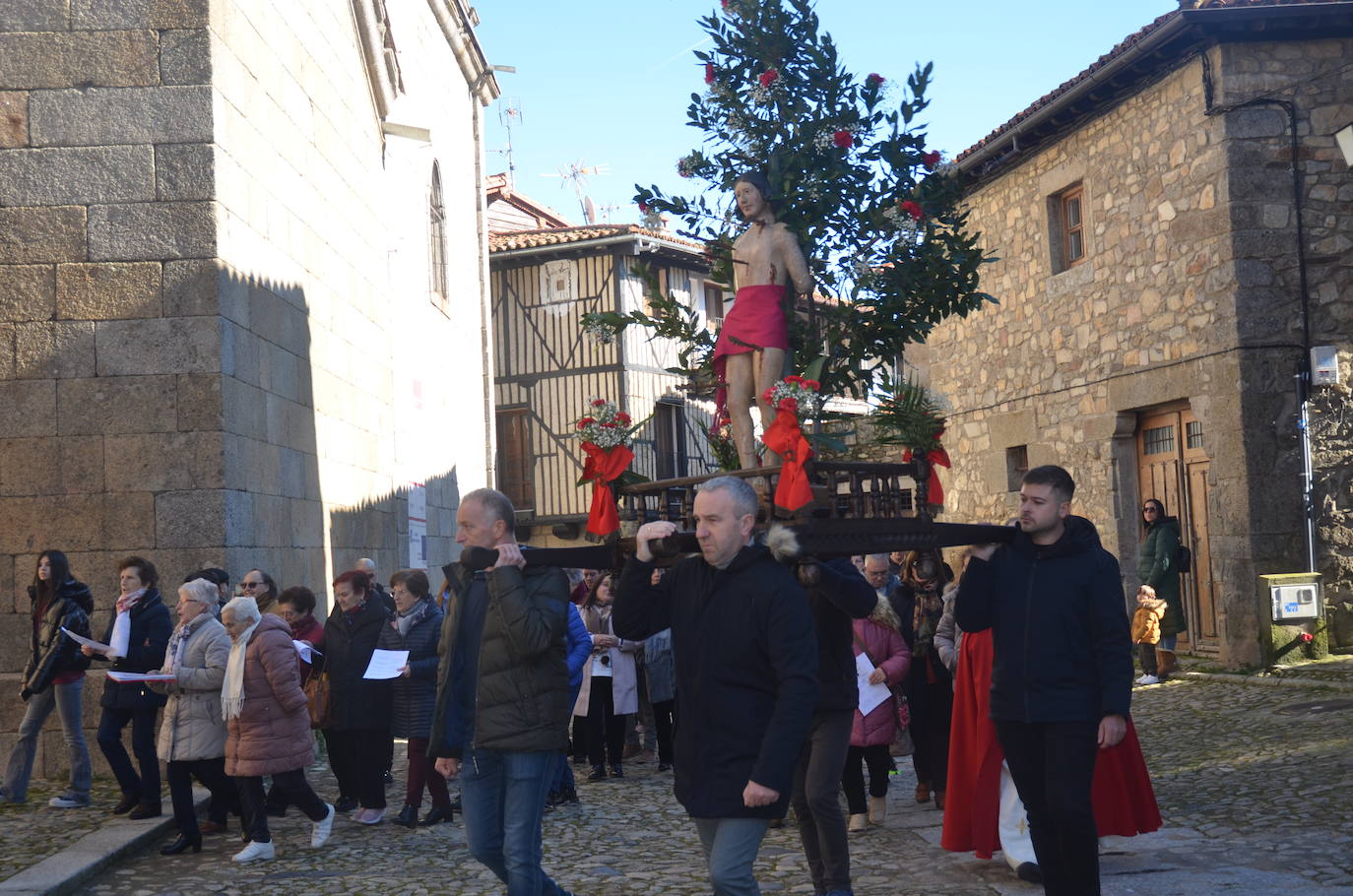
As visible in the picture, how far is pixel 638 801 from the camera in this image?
29.4ft

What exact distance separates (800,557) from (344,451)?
8.99 m

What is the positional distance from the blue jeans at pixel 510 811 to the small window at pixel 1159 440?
11242 millimetres

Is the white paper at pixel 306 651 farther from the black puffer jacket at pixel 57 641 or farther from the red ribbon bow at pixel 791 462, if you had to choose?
the red ribbon bow at pixel 791 462

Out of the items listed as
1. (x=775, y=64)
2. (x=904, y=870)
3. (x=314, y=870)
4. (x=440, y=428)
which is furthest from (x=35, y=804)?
(x=440, y=428)

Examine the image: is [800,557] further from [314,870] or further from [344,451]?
[344,451]

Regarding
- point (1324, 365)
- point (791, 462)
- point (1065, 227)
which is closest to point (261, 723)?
point (791, 462)

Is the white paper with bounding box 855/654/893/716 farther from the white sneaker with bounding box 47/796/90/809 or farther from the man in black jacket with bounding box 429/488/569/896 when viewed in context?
the white sneaker with bounding box 47/796/90/809

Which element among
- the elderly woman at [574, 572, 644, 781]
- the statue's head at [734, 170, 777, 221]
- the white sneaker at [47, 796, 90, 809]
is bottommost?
the white sneaker at [47, 796, 90, 809]

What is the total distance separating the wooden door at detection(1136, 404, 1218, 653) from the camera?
46.6ft

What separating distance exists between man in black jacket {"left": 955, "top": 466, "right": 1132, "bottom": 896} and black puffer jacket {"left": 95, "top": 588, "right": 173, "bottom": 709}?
5035 mm

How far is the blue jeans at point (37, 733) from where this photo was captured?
8734 millimetres

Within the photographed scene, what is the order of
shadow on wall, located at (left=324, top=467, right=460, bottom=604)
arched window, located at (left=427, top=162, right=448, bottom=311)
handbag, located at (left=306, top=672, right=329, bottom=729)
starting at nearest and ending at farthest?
handbag, located at (left=306, top=672, right=329, bottom=729), shadow on wall, located at (left=324, top=467, right=460, bottom=604), arched window, located at (left=427, top=162, right=448, bottom=311)

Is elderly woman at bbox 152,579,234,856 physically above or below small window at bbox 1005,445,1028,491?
below

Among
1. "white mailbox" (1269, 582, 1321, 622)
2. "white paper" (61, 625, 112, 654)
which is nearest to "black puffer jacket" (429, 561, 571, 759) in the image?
"white paper" (61, 625, 112, 654)
